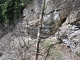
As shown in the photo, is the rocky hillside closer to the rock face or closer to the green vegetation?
the rock face

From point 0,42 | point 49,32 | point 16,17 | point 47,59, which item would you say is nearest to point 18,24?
point 16,17

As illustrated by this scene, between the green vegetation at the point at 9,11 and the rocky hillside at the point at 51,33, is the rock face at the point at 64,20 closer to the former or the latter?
the rocky hillside at the point at 51,33

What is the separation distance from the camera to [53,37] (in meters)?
8.95

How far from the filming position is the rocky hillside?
7.29m

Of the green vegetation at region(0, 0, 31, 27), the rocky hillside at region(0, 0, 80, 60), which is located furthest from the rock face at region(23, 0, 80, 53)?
the green vegetation at region(0, 0, 31, 27)

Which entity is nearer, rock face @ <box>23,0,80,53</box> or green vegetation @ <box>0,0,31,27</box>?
rock face @ <box>23,0,80,53</box>

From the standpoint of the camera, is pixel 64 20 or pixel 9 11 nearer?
pixel 64 20

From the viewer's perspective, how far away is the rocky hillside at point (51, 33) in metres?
7.29

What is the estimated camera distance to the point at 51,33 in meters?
9.21

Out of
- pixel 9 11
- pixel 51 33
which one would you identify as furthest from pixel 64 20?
pixel 9 11

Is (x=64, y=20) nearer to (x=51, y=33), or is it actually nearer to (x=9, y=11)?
(x=51, y=33)

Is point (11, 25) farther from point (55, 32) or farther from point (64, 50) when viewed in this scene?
point (64, 50)

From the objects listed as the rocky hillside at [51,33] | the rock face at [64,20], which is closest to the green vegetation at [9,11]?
the rocky hillside at [51,33]

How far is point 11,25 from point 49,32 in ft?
15.7
